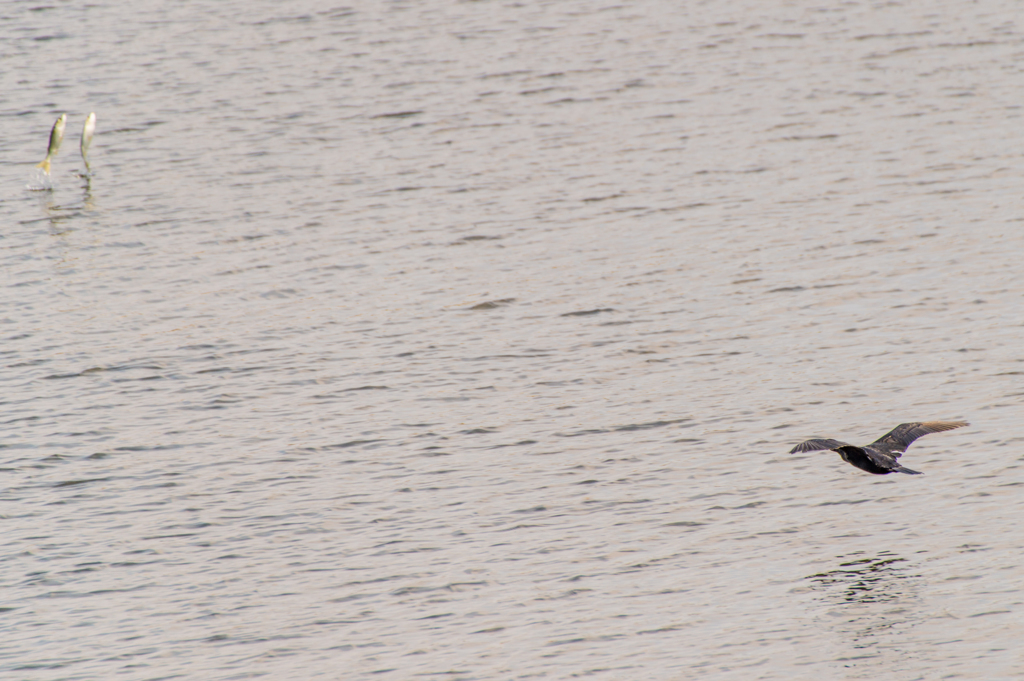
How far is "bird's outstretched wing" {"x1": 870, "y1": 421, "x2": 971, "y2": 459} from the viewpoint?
51.3 feet

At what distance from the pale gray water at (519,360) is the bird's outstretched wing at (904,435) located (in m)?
0.78

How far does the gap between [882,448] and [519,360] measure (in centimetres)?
680

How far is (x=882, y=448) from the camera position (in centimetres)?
1562

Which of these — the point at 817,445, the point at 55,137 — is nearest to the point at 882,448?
the point at 817,445

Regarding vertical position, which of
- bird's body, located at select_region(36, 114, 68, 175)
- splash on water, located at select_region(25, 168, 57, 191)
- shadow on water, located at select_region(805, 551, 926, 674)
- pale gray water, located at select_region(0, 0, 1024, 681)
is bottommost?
shadow on water, located at select_region(805, 551, 926, 674)

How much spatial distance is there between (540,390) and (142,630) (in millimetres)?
7297

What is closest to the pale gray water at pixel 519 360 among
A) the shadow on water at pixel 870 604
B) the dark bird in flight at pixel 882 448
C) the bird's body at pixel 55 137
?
the shadow on water at pixel 870 604

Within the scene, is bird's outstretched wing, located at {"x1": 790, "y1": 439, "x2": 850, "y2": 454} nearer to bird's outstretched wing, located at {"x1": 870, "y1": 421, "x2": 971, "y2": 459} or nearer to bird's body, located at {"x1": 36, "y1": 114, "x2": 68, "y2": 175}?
bird's outstretched wing, located at {"x1": 870, "y1": 421, "x2": 971, "y2": 459}

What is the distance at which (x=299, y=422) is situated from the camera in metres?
19.3

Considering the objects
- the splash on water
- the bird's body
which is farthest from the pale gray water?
the bird's body

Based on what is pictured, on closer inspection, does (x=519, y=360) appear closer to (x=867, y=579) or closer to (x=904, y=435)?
(x=904, y=435)

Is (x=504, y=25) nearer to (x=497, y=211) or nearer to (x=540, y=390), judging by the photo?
(x=497, y=211)

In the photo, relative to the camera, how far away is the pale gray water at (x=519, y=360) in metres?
14.1

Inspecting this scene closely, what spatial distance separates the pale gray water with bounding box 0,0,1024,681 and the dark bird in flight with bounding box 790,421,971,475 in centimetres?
74
